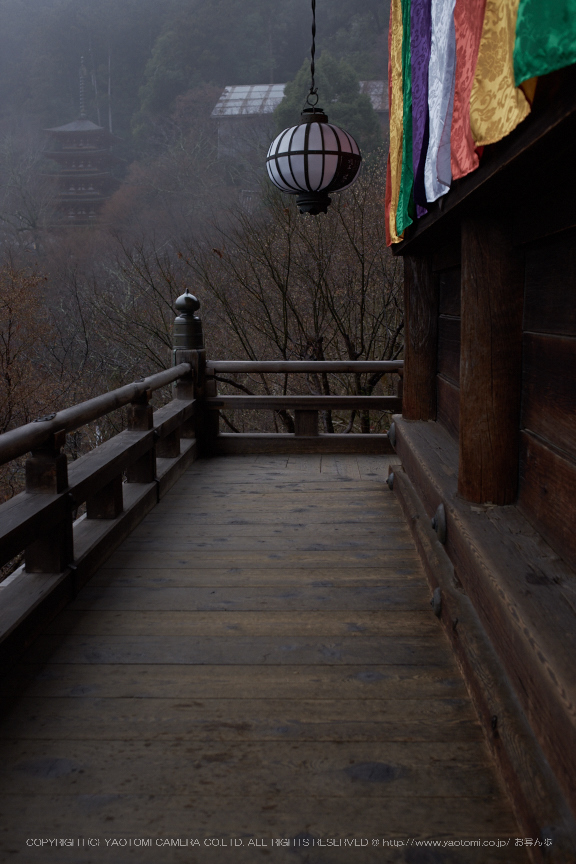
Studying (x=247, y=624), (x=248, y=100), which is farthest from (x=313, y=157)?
(x=248, y=100)

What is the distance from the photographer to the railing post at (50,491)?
2445 mm

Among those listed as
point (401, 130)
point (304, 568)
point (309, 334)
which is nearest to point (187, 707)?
point (304, 568)

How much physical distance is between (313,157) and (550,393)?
2531 millimetres

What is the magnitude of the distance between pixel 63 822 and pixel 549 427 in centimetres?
152

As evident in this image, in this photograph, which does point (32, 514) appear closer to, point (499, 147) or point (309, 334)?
point (499, 147)

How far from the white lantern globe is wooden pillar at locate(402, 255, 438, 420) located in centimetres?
68

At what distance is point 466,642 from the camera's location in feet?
6.45

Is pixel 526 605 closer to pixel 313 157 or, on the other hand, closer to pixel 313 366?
pixel 313 157

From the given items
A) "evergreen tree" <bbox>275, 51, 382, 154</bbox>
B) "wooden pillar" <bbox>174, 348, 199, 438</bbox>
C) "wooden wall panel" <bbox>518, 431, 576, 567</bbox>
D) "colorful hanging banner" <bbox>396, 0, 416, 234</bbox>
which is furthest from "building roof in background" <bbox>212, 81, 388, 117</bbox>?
"wooden wall panel" <bbox>518, 431, 576, 567</bbox>

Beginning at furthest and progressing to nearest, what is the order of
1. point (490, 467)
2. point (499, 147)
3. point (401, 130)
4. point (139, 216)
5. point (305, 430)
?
point (139, 216) → point (305, 430) → point (401, 130) → point (490, 467) → point (499, 147)

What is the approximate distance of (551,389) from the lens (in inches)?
71.1

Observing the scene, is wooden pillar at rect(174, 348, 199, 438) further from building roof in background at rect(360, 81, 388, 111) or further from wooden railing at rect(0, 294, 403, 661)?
building roof in background at rect(360, 81, 388, 111)

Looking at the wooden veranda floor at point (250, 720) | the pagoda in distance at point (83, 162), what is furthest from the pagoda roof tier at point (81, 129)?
the wooden veranda floor at point (250, 720)

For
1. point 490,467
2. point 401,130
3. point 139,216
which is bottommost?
point 490,467
